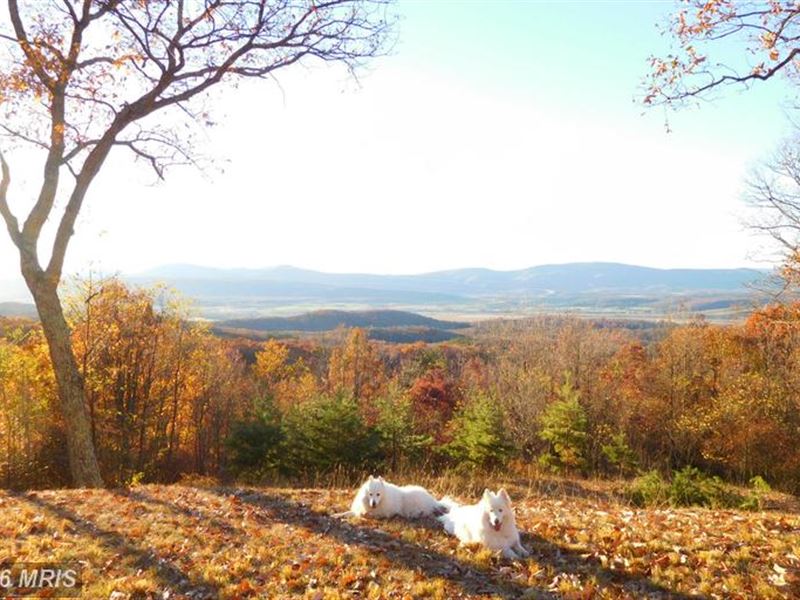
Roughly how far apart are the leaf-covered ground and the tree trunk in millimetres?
1680

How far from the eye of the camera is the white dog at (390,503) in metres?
8.49

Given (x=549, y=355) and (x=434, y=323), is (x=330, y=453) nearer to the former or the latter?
(x=549, y=355)

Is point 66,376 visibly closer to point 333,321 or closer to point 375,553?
point 375,553

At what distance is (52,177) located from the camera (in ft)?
34.8

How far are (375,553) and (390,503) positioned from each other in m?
1.54

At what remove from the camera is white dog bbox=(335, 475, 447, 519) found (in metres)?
8.49

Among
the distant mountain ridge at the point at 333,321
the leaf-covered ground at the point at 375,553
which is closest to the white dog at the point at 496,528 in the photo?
the leaf-covered ground at the point at 375,553

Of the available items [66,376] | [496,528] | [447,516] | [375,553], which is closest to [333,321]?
[66,376]

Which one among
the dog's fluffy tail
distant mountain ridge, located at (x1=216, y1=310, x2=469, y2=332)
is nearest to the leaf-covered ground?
the dog's fluffy tail

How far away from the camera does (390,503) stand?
28.0ft

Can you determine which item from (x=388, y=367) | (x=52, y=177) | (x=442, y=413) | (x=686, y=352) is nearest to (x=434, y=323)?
(x=388, y=367)

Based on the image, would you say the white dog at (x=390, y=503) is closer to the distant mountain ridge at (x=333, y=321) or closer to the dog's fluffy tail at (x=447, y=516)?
the dog's fluffy tail at (x=447, y=516)

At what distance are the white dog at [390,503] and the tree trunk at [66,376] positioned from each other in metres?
5.83

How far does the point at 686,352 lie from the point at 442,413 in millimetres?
23063
